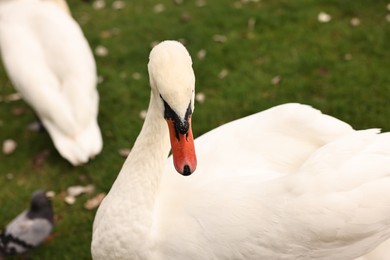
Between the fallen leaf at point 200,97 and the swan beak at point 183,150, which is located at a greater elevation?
the swan beak at point 183,150

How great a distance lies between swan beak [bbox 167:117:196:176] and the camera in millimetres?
2318

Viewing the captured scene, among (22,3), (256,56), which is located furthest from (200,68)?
(22,3)

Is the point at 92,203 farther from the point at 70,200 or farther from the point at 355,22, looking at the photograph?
the point at 355,22

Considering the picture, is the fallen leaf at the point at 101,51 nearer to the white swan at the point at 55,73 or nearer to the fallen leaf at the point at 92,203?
the white swan at the point at 55,73

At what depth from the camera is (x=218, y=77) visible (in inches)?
207

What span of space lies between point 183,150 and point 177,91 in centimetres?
28

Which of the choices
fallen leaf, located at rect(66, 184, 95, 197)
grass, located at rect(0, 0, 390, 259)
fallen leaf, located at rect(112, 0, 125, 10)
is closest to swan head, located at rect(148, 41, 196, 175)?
grass, located at rect(0, 0, 390, 259)

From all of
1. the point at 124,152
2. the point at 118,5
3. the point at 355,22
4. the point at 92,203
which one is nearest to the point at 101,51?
the point at 118,5

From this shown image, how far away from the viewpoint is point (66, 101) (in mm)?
4426

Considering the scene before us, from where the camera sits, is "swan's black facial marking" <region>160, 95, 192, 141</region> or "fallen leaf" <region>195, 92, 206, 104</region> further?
"fallen leaf" <region>195, 92, 206, 104</region>

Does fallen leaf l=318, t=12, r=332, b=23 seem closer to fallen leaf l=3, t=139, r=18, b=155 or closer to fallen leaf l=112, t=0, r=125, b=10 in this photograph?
fallen leaf l=112, t=0, r=125, b=10

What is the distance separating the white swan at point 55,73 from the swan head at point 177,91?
214 centimetres

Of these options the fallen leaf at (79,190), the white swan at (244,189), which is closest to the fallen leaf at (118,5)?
the fallen leaf at (79,190)

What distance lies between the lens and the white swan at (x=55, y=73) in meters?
4.37
